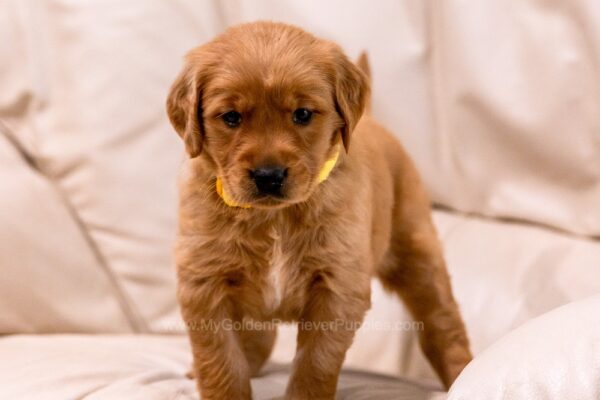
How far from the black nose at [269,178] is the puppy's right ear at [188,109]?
20 centimetres

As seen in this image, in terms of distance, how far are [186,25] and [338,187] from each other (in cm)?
128

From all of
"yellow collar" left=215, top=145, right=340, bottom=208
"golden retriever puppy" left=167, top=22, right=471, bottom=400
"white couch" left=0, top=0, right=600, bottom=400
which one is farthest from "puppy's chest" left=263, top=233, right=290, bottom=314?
"white couch" left=0, top=0, right=600, bottom=400

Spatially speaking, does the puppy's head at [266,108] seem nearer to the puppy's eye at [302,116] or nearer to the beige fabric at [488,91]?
the puppy's eye at [302,116]

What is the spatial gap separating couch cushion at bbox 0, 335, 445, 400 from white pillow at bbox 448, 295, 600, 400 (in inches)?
21.3

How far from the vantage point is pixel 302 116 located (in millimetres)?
1886

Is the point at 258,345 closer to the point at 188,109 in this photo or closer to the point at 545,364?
the point at 188,109

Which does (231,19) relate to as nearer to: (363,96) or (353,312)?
(363,96)

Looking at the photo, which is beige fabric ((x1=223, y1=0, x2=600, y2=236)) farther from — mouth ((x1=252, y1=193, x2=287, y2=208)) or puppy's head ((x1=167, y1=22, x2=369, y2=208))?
mouth ((x1=252, y1=193, x2=287, y2=208))

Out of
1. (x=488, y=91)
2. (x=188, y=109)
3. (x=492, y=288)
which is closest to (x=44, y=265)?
(x=188, y=109)

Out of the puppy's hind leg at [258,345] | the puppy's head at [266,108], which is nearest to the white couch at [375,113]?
the puppy's hind leg at [258,345]

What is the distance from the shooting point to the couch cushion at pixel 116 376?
7.25 ft

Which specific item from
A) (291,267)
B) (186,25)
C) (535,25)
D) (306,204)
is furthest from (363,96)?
(186,25)

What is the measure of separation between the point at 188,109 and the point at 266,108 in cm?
21

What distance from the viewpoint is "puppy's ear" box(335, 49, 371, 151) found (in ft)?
6.43
